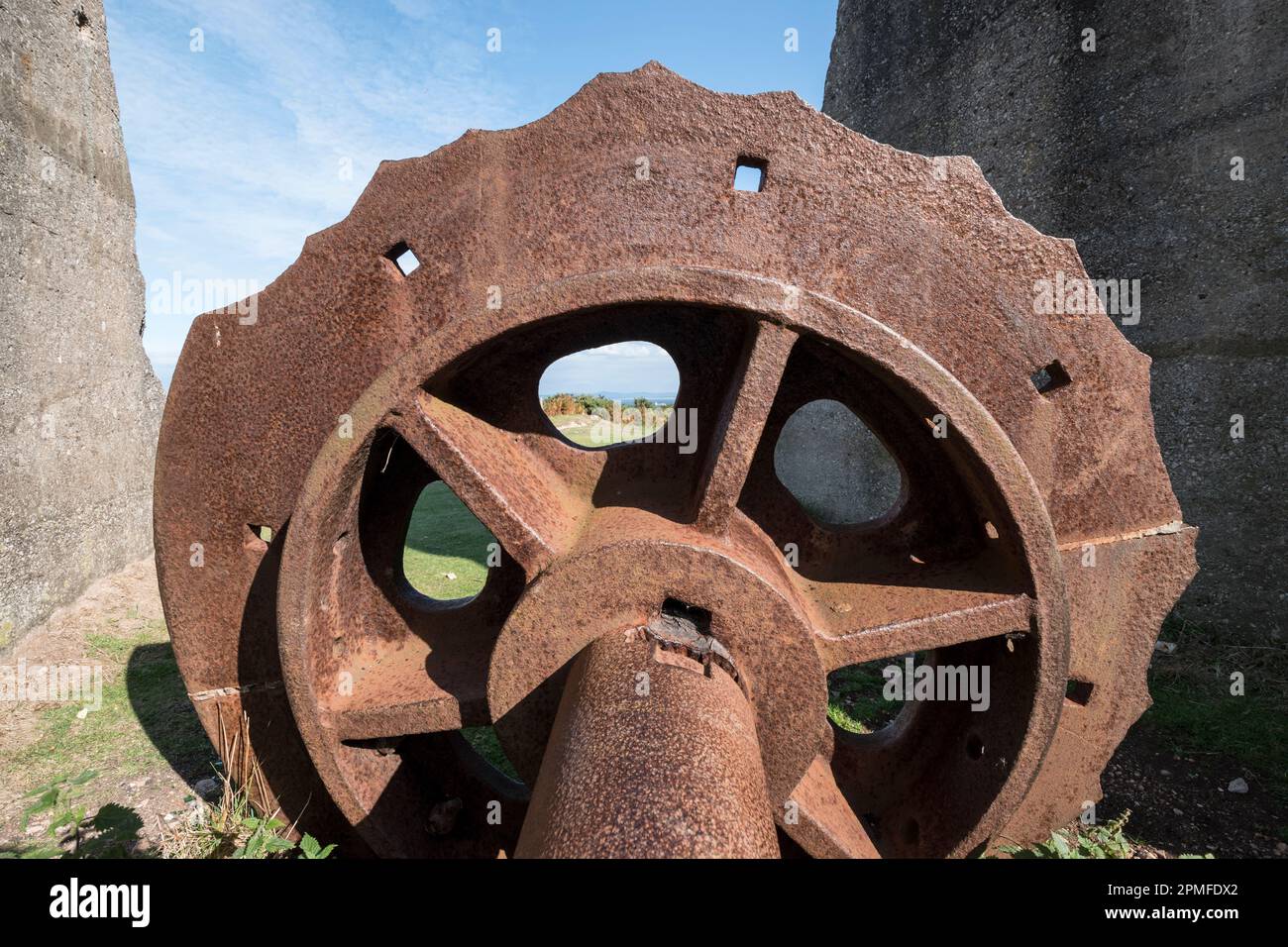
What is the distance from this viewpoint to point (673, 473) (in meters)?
2.17

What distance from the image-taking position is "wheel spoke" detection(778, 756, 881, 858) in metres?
1.85

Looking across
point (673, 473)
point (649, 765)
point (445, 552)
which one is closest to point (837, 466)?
point (445, 552)

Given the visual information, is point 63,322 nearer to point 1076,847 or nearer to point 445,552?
point 445,552

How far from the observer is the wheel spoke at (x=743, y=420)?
65.2 inches

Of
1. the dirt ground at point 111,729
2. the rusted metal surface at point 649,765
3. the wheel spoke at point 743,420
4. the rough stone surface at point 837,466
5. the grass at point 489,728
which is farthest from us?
the rough stone surface at point 837,466

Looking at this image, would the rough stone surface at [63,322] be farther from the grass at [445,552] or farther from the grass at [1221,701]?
the grass at [1221,701]

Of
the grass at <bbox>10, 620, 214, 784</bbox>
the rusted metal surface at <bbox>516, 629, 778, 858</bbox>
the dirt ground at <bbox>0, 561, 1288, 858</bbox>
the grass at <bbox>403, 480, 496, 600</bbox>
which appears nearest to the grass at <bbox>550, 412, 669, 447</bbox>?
the grass at <bbox>403, 480, 496, 600</bbox>

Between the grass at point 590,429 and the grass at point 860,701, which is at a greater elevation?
the grass at point 590,429

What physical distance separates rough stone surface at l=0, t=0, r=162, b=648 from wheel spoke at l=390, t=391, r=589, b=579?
11.2ft

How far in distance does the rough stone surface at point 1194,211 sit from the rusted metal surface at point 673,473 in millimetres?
2764

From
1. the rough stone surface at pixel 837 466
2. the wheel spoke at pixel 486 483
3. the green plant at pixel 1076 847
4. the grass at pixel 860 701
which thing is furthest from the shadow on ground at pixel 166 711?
the rough stone surface at pixel 837 466

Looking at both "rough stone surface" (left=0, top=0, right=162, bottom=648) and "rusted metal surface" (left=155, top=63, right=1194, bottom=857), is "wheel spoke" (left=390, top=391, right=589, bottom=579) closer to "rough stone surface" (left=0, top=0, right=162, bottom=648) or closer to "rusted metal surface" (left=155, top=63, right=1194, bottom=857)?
"rusted metal surface" (left=155, top=63, right=1194, bottom=857)

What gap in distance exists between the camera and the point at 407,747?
7.30ft

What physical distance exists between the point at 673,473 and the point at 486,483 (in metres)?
0.66
